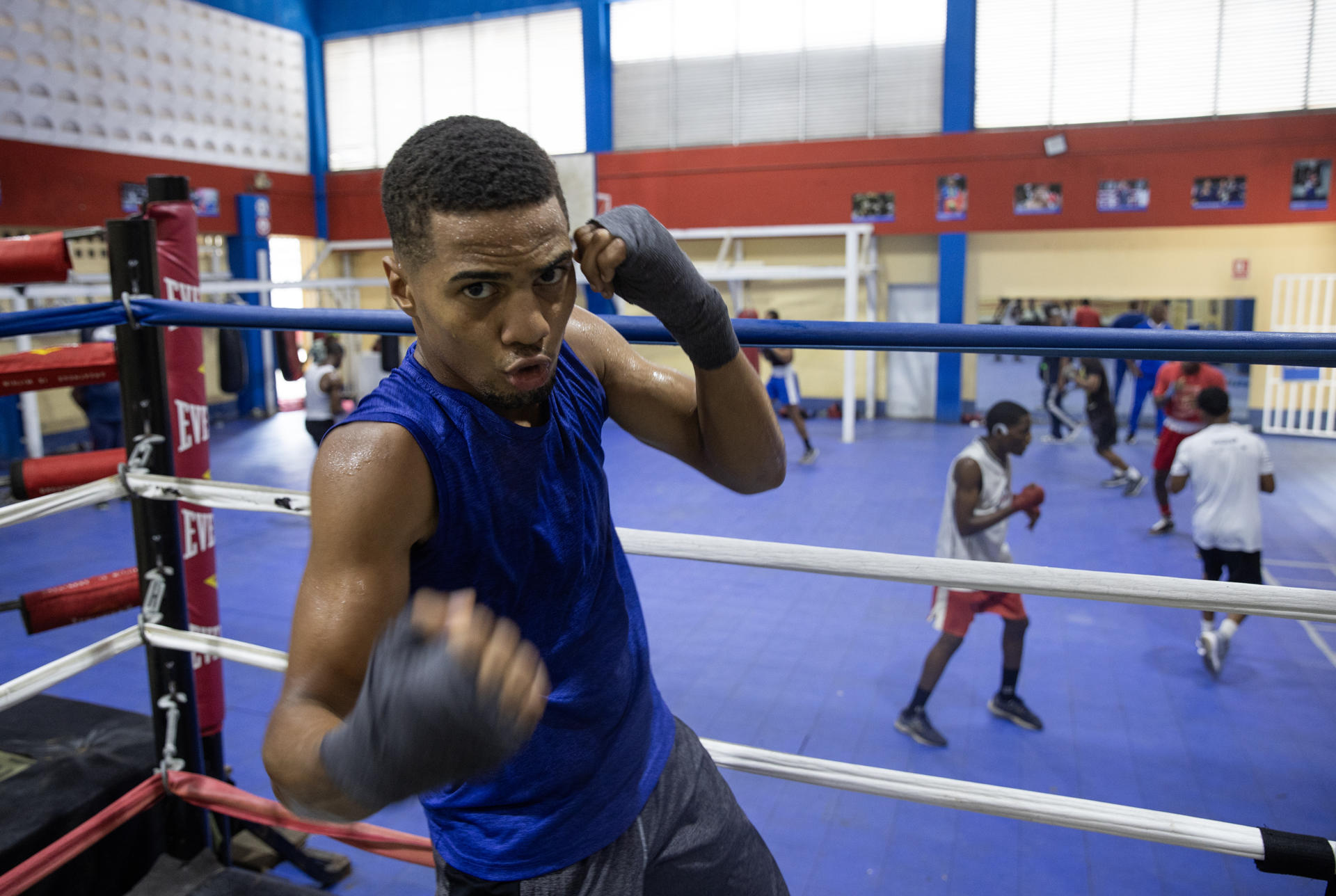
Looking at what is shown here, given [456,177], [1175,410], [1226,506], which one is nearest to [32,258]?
[456,177]

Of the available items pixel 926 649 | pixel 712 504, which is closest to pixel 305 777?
pixel 926 649

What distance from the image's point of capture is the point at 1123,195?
32.2 feet

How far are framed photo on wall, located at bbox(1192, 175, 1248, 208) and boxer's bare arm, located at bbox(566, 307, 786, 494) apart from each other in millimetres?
10372

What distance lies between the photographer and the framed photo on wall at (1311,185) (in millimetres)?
9219

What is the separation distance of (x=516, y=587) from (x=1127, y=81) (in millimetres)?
10918

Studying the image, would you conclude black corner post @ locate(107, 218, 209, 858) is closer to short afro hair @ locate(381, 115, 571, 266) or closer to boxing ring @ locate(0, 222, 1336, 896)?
boxing ring @ locate(0, 222, 1336, 896)

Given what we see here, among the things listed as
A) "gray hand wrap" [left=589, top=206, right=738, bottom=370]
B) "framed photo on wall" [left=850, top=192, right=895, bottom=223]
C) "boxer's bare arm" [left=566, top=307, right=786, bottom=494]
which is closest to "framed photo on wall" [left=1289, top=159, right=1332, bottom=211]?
"framed photo on wall" [left=850, top=192, right=895, bottom=223]

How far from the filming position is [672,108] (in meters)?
11.3

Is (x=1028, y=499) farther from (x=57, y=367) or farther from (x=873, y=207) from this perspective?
(x=873, y=207)

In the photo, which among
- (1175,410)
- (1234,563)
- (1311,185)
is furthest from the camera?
(1311,185)

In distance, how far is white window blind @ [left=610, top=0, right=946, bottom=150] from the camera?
10438mm

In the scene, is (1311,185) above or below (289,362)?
above

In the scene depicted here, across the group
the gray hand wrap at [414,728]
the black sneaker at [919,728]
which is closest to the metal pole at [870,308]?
the black sneaker at [919,728]

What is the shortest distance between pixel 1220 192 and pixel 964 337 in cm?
1032
